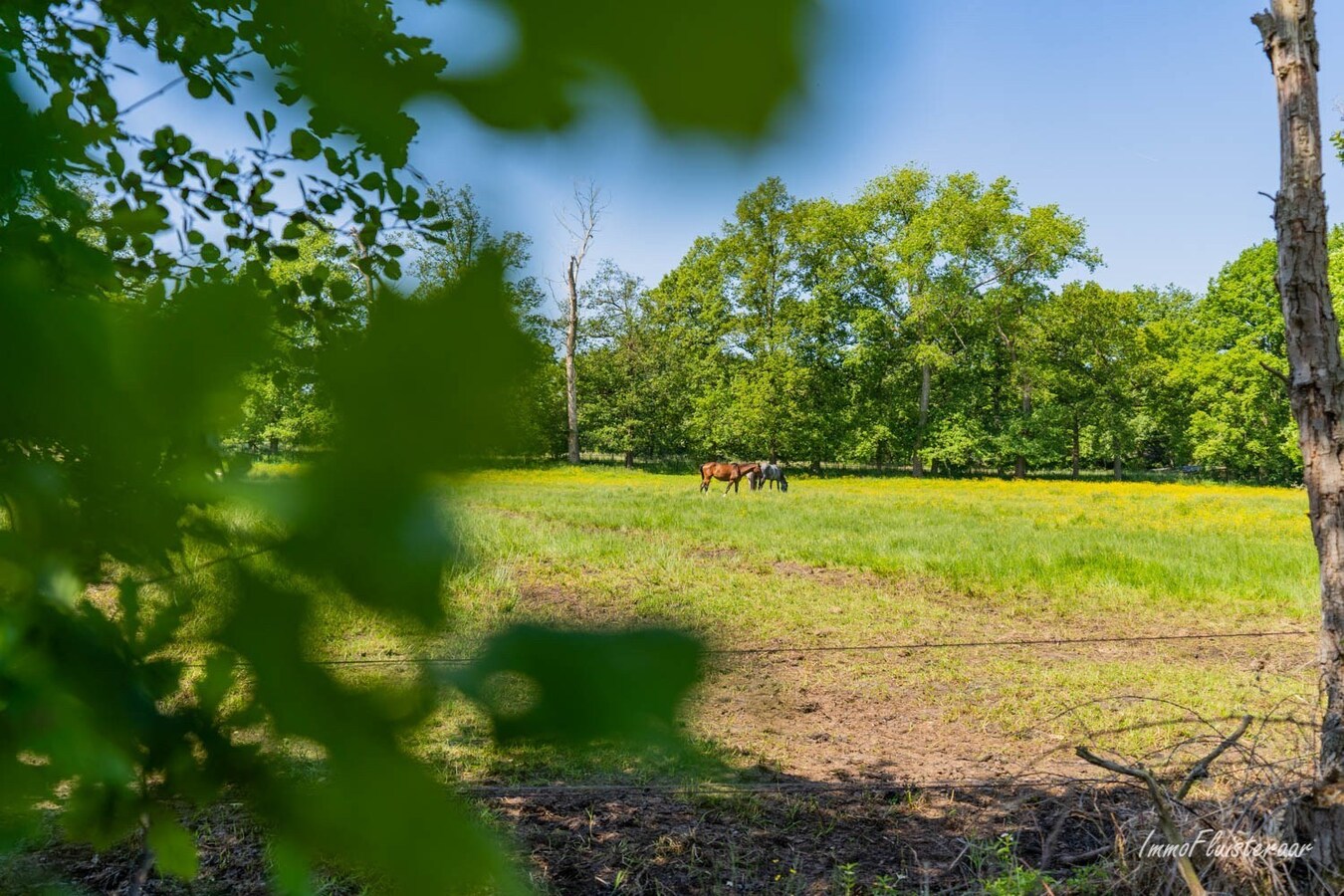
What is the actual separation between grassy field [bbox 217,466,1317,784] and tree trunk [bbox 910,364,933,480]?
395 inches

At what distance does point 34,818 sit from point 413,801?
0.40ft

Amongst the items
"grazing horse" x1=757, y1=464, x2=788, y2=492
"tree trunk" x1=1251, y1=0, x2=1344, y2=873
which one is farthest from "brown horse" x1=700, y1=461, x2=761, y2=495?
"tree trunk" x1=1251, y1=0, x2=1344, y2=873

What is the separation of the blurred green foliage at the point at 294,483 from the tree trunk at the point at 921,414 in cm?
1951

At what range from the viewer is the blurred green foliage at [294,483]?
201 mm

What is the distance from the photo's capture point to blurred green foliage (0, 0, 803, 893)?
0.20m

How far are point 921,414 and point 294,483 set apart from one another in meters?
21.9

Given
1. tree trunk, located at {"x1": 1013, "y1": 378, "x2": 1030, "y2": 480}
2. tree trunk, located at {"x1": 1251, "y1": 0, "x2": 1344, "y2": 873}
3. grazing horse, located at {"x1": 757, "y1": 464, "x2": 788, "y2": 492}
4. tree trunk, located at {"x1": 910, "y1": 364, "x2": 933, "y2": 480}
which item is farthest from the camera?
tree trunk, located at {"x1": 1013, "y1": 378, "x2": 1030, "y2": 480}

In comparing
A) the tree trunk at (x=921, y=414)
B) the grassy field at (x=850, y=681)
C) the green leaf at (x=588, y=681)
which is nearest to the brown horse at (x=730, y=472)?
the grassy field at (x=850, y=681)

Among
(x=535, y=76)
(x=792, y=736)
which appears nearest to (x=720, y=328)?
(x=535, y=76)

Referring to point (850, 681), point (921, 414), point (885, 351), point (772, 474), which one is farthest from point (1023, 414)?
point (885, 351)

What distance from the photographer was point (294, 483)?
213mm

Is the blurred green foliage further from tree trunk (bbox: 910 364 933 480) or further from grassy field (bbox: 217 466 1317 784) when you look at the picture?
tree trunk (bbox: 910 364 933 480)

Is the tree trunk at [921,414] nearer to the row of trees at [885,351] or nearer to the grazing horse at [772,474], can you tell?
the row of trees at [885,351]

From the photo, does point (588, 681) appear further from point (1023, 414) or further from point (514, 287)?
point (1023, 414)
